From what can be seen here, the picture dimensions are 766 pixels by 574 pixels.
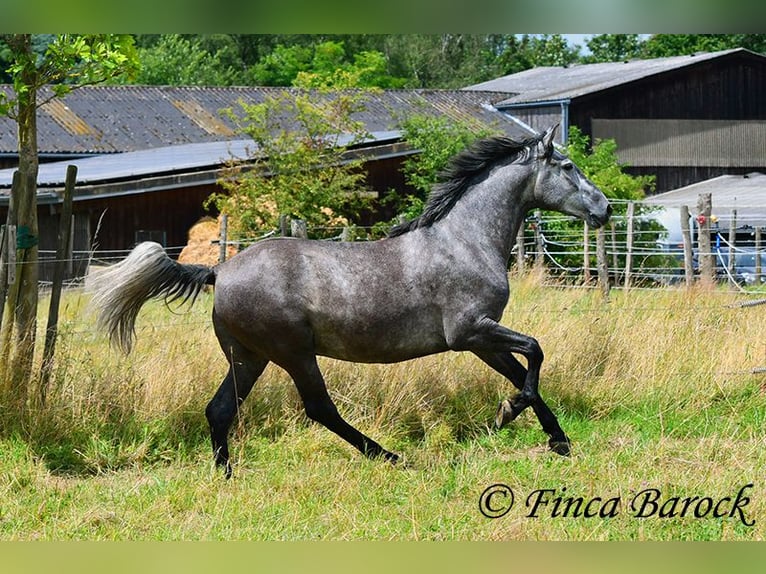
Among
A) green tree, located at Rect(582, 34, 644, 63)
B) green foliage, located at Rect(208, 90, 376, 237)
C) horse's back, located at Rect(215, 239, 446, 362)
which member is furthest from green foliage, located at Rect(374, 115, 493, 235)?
green tree, located at Rect(582, 34, 644, 63)

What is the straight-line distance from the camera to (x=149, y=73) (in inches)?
2048

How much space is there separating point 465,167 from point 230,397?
2266 millimetres

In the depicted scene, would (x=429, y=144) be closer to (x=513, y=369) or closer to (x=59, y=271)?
(x=59, y=271)

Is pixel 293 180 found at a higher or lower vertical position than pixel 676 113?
lower

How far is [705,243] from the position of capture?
642 inches

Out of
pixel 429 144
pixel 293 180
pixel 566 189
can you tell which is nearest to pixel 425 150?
pixel 429 144

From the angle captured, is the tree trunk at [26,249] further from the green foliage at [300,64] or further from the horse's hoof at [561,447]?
the green foliage at [300,64]

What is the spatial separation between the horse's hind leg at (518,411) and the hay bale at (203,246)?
476 inches

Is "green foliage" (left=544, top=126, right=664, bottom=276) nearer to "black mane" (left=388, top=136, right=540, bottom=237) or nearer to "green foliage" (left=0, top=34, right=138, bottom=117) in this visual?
"black mane" (left=388, top=136, right=540, bottom=237)

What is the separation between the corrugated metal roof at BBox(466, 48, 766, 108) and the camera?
3359 cm

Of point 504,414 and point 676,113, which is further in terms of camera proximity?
point 676,113

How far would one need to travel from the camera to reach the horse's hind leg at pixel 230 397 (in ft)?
22.5
